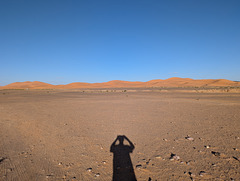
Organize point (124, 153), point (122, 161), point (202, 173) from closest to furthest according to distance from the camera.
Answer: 1. point (202, 173)
2. point (122, 161)
3. point (124, 153)

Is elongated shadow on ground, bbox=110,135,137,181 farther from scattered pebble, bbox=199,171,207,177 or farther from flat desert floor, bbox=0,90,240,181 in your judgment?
scattered pebble, bbox=199,171,207,177

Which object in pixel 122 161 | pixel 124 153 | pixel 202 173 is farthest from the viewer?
pixel 124 153

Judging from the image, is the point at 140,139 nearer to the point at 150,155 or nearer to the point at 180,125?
the point at 150,155

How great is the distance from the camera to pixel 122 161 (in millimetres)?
3330

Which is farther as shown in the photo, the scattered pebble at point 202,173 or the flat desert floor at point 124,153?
the flat desert floor at point 124,153

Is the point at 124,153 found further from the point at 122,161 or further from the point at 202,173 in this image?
the point at 202,173

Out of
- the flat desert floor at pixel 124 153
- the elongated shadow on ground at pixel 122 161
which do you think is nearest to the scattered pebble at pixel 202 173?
the flat desert floor at pixel 124 153

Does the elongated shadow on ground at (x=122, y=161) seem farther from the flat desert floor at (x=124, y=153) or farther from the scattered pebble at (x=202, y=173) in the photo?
the scattered pebble at (x=202, y=173)

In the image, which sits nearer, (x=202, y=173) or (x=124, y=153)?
(x=202, y=173)

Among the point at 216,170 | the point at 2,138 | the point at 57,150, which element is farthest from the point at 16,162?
the point at 216,170

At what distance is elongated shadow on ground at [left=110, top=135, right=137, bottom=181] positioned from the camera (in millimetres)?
2806

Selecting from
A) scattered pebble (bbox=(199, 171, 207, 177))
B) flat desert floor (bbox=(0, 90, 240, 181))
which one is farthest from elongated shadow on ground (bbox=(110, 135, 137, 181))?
scattered pebble (bbox=(199, 171, 207, 177))

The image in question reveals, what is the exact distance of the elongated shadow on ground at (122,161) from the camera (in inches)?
110

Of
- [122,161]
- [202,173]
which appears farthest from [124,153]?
[202,173]
